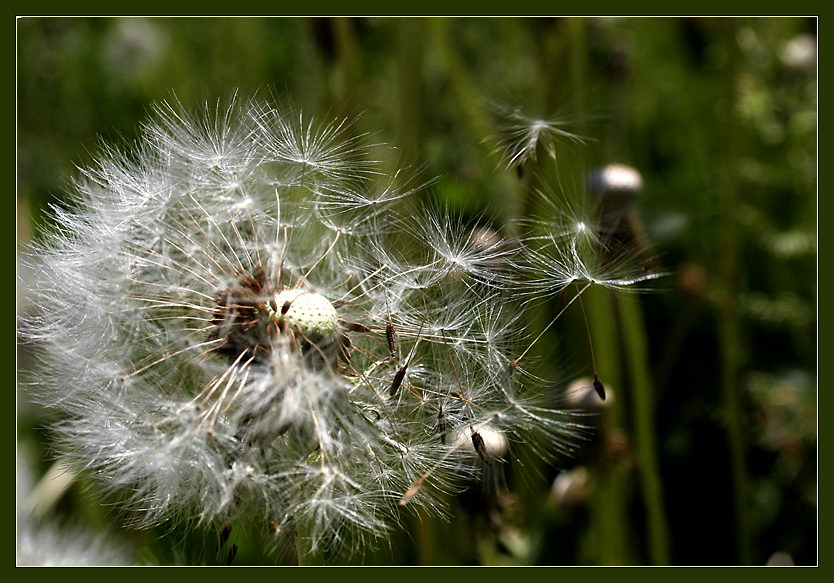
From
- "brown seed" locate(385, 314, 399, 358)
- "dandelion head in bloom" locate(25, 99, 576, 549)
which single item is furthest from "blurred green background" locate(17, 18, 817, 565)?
"brown seed" locate(385, 314, 399, 358)

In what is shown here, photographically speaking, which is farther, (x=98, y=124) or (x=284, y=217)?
(x=98, y=124)

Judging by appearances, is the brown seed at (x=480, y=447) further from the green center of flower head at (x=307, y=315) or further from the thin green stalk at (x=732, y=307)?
the thin green stalk at (x=732, y=307)

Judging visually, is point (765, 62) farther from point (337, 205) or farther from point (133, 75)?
point (133, 75)

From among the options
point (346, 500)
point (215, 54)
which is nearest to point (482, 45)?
point (215, 54)

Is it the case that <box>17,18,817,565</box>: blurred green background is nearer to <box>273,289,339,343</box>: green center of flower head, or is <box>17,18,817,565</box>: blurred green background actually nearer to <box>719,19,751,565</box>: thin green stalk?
<box>719,19,751,565</box>: thin green stalk

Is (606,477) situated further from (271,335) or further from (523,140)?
(271,335)

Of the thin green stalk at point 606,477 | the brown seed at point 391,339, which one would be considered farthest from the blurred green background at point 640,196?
the brown seed at point 391,339

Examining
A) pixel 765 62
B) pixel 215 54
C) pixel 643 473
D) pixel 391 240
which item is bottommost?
pixel 643 473
